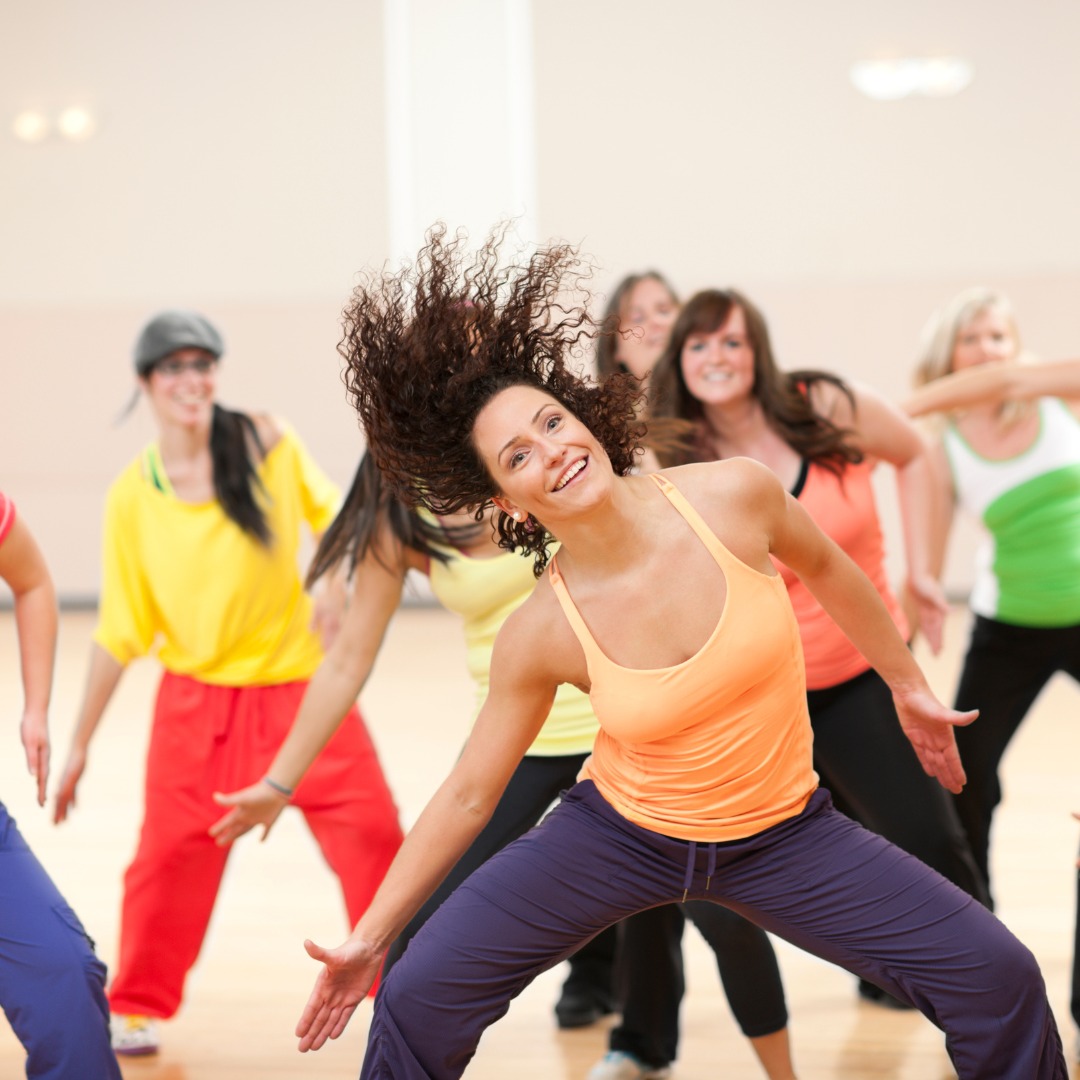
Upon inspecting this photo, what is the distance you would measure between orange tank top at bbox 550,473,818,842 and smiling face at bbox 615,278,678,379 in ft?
5.21

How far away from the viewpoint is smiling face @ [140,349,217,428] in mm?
3449

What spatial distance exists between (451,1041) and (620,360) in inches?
80.8

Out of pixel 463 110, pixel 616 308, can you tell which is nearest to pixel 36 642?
pixel 616 308

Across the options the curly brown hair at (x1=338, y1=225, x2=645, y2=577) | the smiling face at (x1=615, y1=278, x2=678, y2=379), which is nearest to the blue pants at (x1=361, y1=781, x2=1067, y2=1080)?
the curly brown hair at (x1=338, y1=225, x2=645, y2=577)

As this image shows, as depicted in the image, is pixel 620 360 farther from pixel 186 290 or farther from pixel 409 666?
pixel 186 290

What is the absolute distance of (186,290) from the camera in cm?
1032

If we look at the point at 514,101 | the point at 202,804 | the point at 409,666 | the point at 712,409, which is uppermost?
the point at 514,101

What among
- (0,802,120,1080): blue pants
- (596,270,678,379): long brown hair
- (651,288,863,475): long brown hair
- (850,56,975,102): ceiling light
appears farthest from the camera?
(850,56,975,102): ceiling light

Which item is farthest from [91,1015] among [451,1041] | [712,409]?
[712,409]

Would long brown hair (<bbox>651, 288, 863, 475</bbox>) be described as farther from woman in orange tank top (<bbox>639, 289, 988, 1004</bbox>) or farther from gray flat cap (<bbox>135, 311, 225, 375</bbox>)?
gray flat cap (<bbox>135, 311, 225, 375</bbox>)

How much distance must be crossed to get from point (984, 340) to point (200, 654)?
2.23m

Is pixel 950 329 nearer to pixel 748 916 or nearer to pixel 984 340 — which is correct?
pixel 984 340

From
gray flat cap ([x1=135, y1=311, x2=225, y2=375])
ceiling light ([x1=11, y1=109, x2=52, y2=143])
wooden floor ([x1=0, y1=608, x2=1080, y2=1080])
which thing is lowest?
wooden floor ([x1=0, y1=608, x2=1080, y2=1080])

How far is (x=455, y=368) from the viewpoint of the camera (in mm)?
2088
